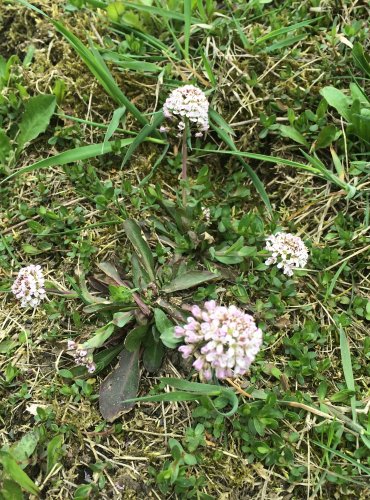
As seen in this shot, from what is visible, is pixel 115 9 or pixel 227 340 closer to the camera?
pixel 227 340

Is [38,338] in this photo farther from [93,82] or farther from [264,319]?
[93,82]

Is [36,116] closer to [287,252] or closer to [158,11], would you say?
[158,11]

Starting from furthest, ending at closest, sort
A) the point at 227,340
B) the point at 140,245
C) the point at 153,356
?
1. the point at 140,245
2. the point at 153,356
3. the point at 227,340

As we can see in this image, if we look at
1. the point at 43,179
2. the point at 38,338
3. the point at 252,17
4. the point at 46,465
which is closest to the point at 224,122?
the point at 252,17

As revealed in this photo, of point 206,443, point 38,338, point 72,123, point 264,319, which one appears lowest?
point 206,443

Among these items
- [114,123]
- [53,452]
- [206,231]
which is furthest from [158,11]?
[53,452]

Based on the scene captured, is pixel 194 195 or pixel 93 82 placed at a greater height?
pixel 93 82

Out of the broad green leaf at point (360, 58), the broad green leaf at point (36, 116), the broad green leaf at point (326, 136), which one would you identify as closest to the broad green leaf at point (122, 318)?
the broad green leaf at point (36, 116)

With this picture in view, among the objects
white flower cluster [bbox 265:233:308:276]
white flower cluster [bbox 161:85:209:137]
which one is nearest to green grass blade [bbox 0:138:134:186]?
white flower cluster [bbox 161:85:209:137]

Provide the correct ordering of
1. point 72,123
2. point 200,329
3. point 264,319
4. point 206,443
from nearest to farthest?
point 200,329 → point 206,443 → point 264,319 → point 72,123
